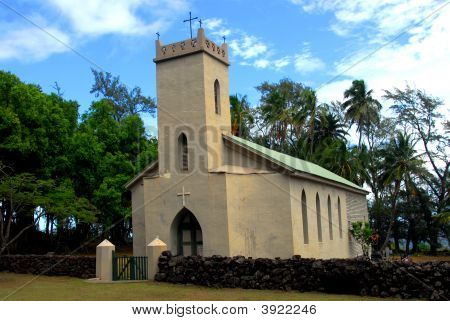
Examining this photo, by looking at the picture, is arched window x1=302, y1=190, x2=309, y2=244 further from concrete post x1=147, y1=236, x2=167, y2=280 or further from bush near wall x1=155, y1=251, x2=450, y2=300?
concrete post x1=147, y1=236, x2=167, y2=280

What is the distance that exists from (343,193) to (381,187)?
18930 mm

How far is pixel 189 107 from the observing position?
22.3 metres

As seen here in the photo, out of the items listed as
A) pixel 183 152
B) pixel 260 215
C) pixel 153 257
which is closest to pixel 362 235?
pixel 260 215

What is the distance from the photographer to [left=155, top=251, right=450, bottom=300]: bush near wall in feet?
44.7

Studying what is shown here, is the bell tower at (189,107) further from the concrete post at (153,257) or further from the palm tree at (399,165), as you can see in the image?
the palm tree at (399,165)

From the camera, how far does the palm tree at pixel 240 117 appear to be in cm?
5156

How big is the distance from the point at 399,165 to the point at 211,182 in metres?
27.9

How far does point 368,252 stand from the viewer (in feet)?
105

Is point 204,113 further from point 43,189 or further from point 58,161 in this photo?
point 58,161

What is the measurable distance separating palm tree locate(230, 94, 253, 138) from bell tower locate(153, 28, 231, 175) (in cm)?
2803

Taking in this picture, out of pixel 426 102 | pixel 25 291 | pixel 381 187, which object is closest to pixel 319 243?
pixel 25 291

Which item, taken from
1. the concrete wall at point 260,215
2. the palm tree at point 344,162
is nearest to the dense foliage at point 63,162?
the concrete wall at point 260,215

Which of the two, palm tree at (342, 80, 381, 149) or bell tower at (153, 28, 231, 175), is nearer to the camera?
bell tower at (153, 28, 231, 175)

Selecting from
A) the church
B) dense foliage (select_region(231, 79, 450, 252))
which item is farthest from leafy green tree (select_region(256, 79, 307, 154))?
the church
